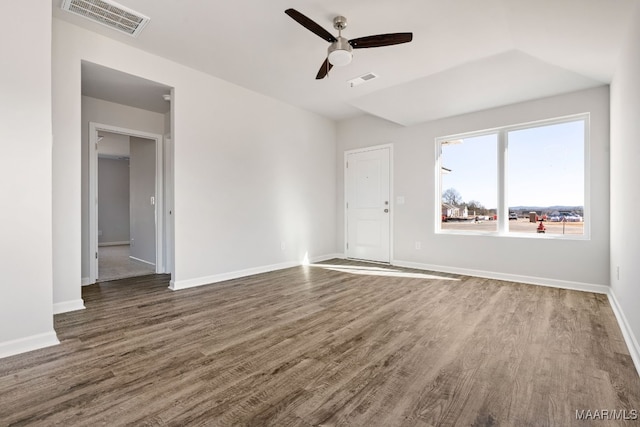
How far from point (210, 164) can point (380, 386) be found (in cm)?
343

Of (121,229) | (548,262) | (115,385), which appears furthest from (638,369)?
(121,229)

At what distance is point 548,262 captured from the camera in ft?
12.8

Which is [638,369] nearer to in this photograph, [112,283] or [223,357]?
[223,357]

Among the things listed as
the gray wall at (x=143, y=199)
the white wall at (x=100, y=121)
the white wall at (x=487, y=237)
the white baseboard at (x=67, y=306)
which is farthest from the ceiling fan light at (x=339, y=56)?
the gray wall at (x=143, y=199)

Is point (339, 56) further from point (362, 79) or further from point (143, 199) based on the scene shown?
point (143, 199)

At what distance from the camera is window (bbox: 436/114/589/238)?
3.82m

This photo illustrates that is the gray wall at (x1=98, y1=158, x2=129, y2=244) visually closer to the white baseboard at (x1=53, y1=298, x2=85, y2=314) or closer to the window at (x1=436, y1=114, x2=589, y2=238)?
the white baseboard at (x1=53, y1=298, x2=85, y2=314)

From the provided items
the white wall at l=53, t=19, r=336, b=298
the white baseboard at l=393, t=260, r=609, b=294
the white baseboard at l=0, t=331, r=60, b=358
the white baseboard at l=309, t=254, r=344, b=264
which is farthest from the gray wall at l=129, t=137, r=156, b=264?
the white baseboard at l=393, t=260, r=609, b=294

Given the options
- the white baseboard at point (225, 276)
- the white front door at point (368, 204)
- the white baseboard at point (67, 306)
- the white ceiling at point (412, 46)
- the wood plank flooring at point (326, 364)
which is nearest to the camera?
the wood plank flooring at point (326, 364)

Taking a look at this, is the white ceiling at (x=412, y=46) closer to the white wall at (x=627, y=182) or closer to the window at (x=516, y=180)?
the white wall at (x=627, y=182)

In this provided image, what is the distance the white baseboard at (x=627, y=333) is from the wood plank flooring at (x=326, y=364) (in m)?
0.05

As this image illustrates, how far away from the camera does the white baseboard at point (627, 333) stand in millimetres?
1909

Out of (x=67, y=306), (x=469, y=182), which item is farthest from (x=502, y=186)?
(x=67, y=306)

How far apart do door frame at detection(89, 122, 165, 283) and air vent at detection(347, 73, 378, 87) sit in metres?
3.17
